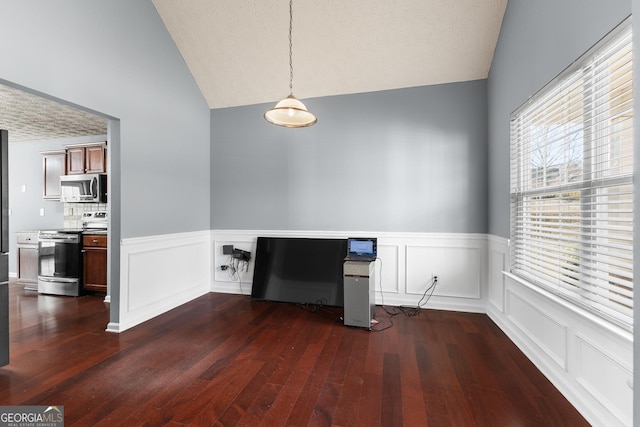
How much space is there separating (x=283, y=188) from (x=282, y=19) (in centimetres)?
200

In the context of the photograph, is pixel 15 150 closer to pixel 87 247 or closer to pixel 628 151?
pixel 87 247

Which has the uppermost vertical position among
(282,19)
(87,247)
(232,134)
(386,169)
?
(282,19)

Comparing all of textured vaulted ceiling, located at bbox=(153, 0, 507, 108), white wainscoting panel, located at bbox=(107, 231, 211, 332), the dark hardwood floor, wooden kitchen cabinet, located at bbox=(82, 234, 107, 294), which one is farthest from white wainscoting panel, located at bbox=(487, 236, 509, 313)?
wooden kitchen cabinet, located at bbox=(82, 234, 107, 294)

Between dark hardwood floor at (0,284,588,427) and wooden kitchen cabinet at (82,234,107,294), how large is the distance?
0.91m

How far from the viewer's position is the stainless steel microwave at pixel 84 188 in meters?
4.35

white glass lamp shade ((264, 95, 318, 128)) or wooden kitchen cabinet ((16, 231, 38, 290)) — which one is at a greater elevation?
white glass lamp shade ((264, 95, 318, 128))

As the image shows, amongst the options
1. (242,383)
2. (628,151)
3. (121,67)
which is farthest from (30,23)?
(628,151)

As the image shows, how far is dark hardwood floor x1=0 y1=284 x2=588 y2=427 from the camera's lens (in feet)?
5.48

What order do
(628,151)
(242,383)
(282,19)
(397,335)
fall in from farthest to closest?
(282,19)
(397,335)
(242,383)
(628,151)

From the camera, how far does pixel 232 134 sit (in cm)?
413

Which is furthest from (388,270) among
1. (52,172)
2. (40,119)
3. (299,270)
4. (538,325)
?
(52,172)

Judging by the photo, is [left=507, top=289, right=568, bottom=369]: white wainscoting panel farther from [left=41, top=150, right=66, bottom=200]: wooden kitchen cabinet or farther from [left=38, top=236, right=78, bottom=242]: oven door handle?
[left=41, top=150, right=66, bottom=200]: wooden kitchen cabinet

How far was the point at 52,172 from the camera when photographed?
4.75m

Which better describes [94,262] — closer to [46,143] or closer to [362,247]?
[46,143]
